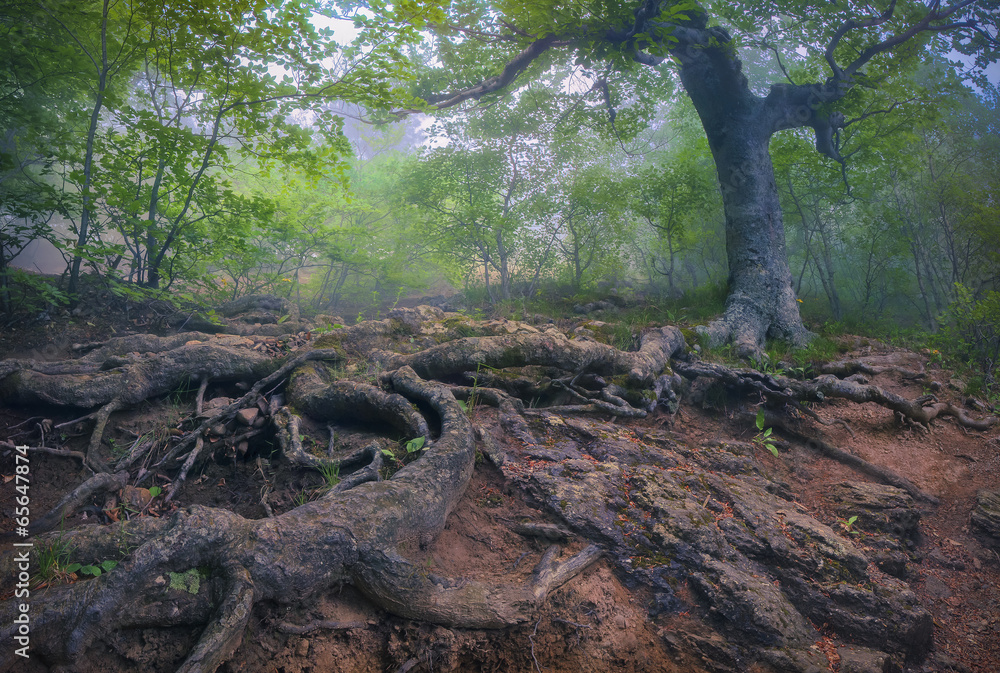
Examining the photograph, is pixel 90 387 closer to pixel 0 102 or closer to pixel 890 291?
pixel 0 102

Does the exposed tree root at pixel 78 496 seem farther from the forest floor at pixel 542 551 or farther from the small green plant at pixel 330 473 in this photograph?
the small green plant at pixel 330 473

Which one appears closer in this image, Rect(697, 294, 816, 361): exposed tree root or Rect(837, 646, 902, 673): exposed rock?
Rect(837, 646, 902, 673): exposed rock

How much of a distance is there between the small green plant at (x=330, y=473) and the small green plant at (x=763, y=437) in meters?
4.23

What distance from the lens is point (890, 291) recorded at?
17625 mm

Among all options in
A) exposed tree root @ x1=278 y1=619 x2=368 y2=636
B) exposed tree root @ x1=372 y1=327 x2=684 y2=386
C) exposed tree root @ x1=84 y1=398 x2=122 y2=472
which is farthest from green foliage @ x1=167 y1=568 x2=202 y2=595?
exposed tree root @ x1=372 y1=327 x2=684 y2=386

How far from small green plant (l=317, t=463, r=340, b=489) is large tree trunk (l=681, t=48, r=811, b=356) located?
6.77m

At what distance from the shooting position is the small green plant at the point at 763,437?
4492 millimetres

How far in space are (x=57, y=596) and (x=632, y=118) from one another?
1268 centimetres

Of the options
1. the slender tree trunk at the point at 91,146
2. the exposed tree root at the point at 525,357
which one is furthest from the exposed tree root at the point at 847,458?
the slender tree trunk at the point at 91,146

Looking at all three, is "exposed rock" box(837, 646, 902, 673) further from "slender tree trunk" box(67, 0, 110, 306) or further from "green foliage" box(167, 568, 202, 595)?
"slender tree trunk" box(67, 0, 110, 306)

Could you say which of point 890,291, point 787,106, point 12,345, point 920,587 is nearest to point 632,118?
point 787,106

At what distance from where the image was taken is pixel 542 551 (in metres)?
2.86

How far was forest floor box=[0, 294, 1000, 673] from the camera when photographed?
2.14 m

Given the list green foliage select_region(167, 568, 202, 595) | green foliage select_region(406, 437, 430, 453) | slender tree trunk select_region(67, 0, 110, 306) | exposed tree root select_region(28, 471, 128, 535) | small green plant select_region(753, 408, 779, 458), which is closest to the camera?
green foliage select_region(167, 568, 202, 595)
